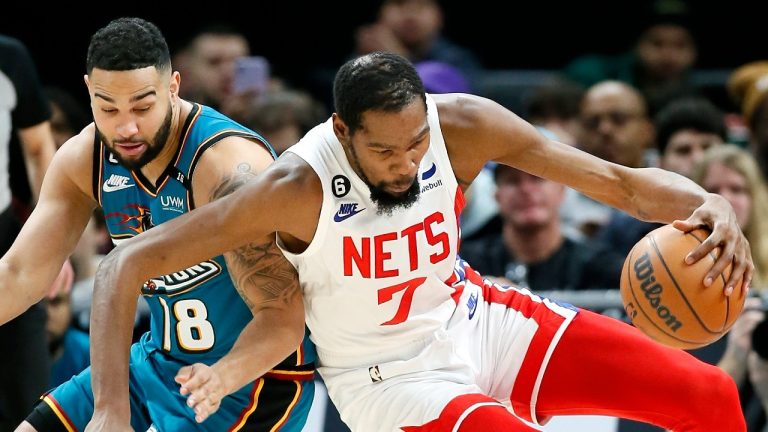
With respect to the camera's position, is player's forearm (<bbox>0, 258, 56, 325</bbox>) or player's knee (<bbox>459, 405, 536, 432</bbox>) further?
player's forearm (<bbox>0, 258, 56, 325</bbox>)

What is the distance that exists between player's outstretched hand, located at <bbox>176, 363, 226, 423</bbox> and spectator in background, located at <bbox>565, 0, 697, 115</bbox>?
6245 millimetres

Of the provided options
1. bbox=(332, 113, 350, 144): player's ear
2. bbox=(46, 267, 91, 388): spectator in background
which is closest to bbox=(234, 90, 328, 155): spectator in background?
bbox=(46, 267, 91, 388): spectator in background

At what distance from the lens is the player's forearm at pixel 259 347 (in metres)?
3.97

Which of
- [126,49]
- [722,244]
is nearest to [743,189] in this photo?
[722,244]

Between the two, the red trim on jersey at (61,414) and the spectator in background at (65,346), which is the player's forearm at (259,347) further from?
the spectator in background at (65,346)

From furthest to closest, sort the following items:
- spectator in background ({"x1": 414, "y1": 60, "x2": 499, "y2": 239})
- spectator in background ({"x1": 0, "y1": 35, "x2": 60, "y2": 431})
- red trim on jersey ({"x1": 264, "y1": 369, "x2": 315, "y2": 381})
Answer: spectator in background ({"x1": 414, "y1": 60, "x2": 499, "y2": 239}) → spectator in background ({"x1": 0, "y1": 35, "x2": 60, "y2": 431}) → red trim on jersey ({"x1": 264, "y1": 369, "x2": 315, "y2": 381})

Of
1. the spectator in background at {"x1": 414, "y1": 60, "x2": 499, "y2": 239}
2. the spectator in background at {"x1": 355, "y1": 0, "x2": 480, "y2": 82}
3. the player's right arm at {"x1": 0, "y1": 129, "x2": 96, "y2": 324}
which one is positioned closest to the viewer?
the player's right arm at {"x1": 0, "y1": 129, "x2": 96, "y2": 324}

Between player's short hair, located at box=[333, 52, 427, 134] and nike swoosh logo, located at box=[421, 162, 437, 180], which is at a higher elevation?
player's short hair, located at box=[333, 52, 427, 134]

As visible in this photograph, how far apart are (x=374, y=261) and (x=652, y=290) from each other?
929mm

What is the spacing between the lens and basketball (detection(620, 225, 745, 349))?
13.7ft

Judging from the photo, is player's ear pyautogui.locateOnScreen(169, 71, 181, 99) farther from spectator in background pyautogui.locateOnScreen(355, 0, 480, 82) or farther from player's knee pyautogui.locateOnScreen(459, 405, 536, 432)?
spectator in background pyautogui.locateOnScreen(355, 0, 480, 82)

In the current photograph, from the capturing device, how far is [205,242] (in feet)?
13.3

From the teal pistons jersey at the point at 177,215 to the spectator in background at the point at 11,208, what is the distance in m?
1.10

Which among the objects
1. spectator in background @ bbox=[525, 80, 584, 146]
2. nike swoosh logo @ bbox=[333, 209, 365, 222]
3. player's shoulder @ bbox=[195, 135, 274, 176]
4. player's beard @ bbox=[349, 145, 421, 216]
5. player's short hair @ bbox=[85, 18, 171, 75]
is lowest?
spectator in background @ bbox=[525, 80, 584, 146]
